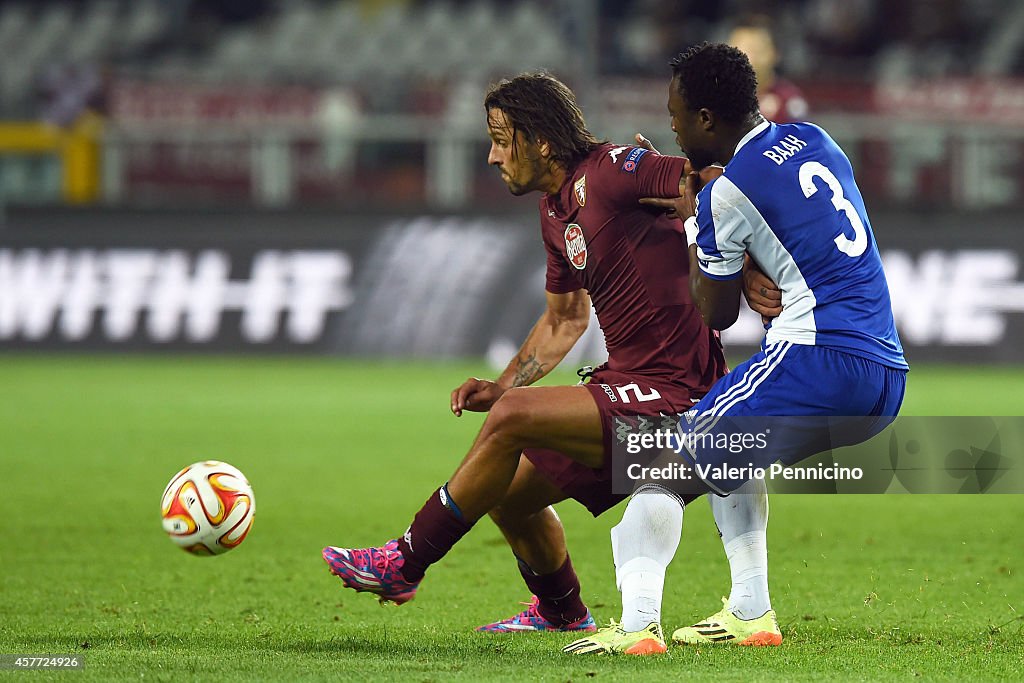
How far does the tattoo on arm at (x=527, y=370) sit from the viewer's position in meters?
5.22

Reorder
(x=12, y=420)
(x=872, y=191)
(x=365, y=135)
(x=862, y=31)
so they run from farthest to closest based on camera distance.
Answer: (x=862, y=31), (x=365, y=135), (x=872, y=191), (x=12, y=420)

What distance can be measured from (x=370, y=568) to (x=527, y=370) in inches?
36.6

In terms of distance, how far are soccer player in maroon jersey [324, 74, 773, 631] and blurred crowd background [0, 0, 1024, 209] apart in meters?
10.4

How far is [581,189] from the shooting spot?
491 centimetres

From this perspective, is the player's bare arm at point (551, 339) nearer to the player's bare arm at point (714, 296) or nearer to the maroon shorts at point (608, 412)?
the maroon shorts at point (608, 412)

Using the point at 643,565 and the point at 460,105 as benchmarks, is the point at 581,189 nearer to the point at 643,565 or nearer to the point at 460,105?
the point at 643,565

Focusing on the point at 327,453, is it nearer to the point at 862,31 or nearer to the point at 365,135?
the point at 365,135

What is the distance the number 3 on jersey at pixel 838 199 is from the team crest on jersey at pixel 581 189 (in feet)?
2.44

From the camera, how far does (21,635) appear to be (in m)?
4.92

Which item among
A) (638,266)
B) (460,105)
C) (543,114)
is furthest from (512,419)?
(460,105)

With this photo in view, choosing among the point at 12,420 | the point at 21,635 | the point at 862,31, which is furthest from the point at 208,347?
the point at 21,635

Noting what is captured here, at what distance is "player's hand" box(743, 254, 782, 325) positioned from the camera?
4.58 m

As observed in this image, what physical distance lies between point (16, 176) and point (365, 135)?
13.7ft

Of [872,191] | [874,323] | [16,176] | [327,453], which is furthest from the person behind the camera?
[16,176]
